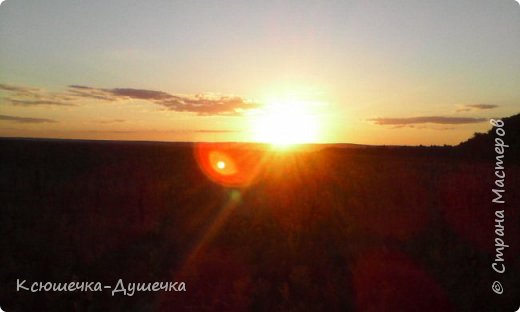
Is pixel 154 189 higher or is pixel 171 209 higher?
pixel 154 189

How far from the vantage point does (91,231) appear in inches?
324

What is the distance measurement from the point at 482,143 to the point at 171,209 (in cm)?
1713

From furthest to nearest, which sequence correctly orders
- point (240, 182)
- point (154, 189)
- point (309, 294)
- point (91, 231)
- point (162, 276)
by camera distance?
point (240, 182) < point (154, 189) < point (91, 231) < point (162, 276) < point (309, 294)

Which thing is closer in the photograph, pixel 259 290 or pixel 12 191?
pixel 259 290

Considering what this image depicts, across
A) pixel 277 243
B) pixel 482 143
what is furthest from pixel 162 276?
pixel 482 143

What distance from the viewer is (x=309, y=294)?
20.9 ft

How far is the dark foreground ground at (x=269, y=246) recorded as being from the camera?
6273 mm

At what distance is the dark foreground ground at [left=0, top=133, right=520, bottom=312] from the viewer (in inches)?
247

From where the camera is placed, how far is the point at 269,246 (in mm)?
7711

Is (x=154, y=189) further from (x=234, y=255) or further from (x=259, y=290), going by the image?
(x=259, y=290)

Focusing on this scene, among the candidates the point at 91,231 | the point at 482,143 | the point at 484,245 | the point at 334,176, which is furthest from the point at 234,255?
the point at 482,143

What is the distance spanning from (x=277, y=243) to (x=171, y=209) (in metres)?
3.21

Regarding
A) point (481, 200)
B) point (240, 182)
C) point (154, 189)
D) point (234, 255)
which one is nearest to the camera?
point (234, 255)

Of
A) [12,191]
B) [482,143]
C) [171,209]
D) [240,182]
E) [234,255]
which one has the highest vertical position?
[482,143]
